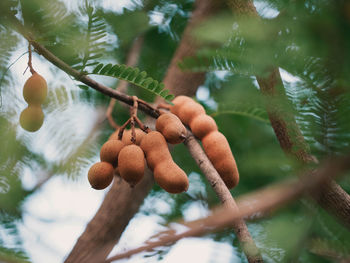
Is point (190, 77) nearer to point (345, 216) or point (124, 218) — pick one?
point (124, 218)

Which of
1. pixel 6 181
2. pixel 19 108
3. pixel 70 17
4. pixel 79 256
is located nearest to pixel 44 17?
pixel 70 17

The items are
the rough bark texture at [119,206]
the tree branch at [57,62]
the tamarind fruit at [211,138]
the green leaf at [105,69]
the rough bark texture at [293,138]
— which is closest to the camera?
the rough bark texture at [293,138]

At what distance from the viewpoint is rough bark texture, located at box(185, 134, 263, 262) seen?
1.40 ft

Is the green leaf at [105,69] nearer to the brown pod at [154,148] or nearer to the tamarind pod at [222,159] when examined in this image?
the brown pod at [154,148]

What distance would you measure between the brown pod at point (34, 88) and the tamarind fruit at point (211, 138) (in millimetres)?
312

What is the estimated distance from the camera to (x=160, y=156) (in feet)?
2.19

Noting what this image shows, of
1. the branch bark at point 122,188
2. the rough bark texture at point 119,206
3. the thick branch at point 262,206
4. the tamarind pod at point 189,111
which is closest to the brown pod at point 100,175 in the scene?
the branch bark at point 122,188

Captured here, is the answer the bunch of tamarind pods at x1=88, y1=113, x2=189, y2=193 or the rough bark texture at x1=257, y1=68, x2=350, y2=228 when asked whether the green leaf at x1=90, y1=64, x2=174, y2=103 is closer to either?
the bunch of tamarind pods at x1=88, y1=113, x2=189, y2=193

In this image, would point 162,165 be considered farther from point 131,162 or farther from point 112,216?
point 112,216

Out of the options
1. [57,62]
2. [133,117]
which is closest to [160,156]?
[133,117]

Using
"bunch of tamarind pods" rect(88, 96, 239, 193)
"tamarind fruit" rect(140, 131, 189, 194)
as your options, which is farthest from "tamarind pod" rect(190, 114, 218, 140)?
"tamarind fruit" rect(140, 131, 189, 194)

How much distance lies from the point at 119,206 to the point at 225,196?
57 cm

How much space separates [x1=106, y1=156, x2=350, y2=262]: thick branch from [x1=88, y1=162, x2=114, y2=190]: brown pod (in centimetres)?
50

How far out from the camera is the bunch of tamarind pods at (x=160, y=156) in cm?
64
